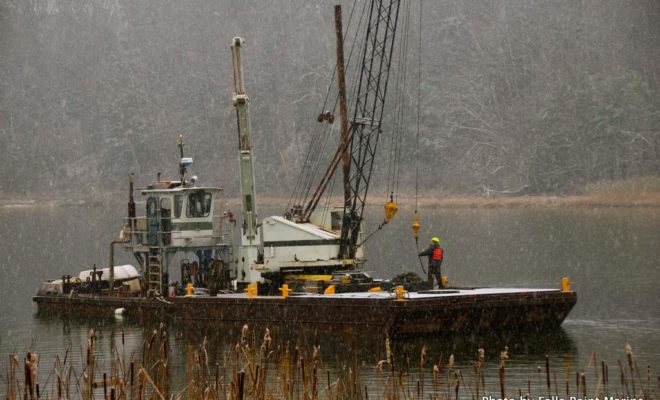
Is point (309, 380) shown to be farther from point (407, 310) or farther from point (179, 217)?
point (179, 217)

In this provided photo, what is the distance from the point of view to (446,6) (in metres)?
197

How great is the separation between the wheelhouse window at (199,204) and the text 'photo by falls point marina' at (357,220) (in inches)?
5.5

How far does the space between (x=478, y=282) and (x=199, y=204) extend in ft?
57.7

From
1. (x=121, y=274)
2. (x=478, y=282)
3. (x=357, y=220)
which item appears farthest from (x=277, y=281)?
(x=478, y=282)

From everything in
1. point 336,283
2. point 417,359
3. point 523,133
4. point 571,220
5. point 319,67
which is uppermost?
point 319,67

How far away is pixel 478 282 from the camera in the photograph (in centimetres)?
4988

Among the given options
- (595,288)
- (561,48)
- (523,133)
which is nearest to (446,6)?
(561,48)

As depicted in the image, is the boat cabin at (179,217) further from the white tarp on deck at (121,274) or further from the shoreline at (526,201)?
the shoreline at (526,201)

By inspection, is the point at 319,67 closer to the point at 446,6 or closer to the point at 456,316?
the point at 446,6

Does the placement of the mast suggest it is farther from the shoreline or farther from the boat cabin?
the shoreline

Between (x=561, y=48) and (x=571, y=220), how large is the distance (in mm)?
77560

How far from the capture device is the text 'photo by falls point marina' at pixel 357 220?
79.4ft

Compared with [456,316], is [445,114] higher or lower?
higher

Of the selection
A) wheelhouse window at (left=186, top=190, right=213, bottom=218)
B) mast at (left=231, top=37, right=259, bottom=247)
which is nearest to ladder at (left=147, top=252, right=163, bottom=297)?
wheelhouse window at (left=186, top=190, right=213, bottom=218)
